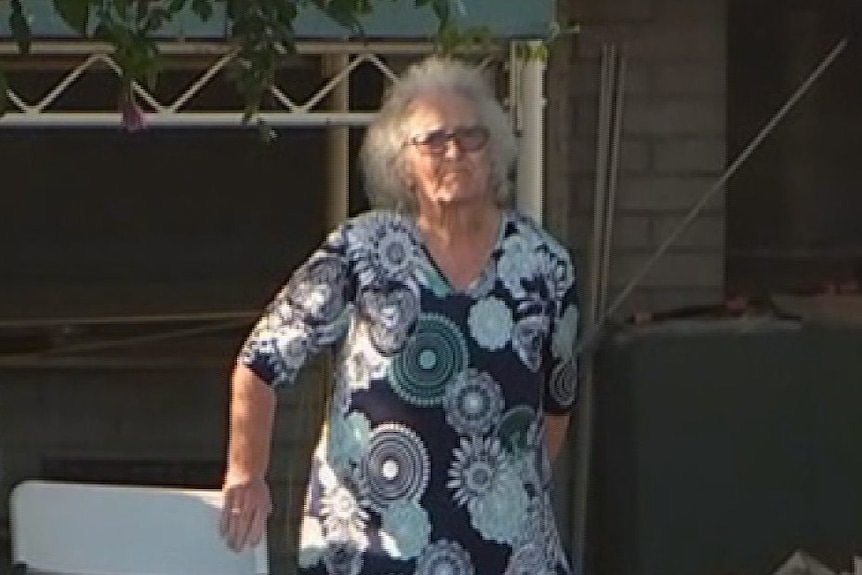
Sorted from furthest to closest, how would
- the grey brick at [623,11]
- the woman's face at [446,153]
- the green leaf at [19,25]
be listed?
the grey brick at [623,11]
the woman's face at [446,153]
the green leaf at [19,25]

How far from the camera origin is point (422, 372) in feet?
14.1

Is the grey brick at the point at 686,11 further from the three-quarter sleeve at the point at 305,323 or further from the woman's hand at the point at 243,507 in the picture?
the woman's hand at the point at 243,507

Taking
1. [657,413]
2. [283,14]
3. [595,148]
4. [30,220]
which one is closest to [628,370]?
[657,413]

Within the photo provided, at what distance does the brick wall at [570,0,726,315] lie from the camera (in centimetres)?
669

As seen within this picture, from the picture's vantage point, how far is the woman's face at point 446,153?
4363 mm

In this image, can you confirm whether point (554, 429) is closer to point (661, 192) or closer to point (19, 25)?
point (19, 25)

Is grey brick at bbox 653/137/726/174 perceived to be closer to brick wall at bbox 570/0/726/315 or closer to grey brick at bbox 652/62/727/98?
brick wall at bbox 570/0/726/315

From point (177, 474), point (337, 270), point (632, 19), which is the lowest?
point (177, 474)

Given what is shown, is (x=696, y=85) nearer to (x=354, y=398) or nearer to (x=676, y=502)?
(x=676, y=502)

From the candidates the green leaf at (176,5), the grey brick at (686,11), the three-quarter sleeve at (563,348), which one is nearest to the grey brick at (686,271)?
the grey brick at (686,11)

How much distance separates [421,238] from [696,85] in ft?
8.14

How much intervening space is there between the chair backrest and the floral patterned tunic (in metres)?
0.30

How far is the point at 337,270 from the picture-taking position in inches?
171

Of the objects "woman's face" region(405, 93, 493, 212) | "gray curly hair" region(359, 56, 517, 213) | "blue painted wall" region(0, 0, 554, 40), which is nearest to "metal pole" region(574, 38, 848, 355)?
"blue painted wall" region(0, 0, 554, 40)
